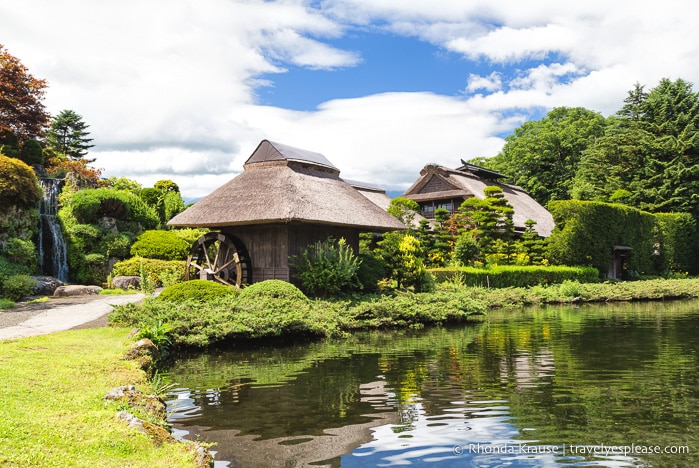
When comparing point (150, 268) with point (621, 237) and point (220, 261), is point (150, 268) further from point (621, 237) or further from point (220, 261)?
point (621, 237)

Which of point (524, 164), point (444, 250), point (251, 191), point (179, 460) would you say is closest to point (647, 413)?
point (179, 460)

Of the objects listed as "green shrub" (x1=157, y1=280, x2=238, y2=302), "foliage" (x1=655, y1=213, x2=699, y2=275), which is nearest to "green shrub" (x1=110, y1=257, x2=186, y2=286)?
"green shrub" (x1=157, y1=280, x2=238, y2=302)

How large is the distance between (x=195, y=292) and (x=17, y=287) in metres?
7.56

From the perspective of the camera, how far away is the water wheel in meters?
20.8

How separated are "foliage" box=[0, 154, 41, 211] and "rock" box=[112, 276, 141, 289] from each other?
4.47 m

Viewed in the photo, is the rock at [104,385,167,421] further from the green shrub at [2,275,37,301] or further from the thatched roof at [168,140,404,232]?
the green shrub at [2,275,37,301]

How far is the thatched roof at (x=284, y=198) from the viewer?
1991 centimetres

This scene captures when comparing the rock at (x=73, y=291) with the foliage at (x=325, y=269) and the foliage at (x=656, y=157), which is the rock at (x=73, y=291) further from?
the foliage at (x=656, y=157)

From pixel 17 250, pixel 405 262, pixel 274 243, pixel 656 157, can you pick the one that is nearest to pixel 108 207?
pixel 17 250

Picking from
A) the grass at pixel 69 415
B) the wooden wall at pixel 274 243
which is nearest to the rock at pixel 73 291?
the wooden wall at pixel 274 243

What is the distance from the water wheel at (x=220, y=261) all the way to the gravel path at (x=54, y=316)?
2886 millimetres

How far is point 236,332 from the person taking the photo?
13195 mm

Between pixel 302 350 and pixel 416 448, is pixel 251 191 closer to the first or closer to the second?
pixel 302 350

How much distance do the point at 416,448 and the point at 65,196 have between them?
89.5ft
